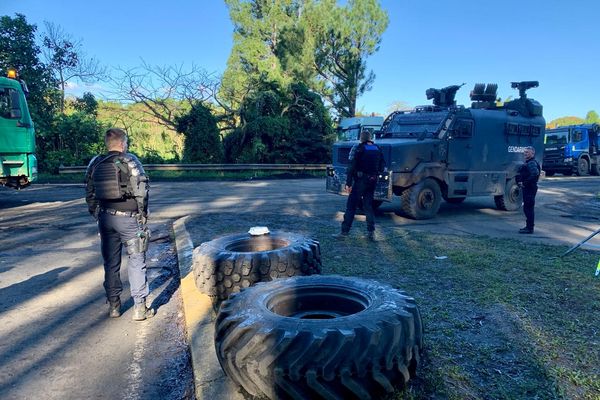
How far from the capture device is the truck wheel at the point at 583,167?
23.5m

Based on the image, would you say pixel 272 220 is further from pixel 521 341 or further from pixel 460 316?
pixel 521 341

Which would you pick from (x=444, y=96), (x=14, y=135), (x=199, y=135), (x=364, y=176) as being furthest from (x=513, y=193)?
(x=199, y=135)

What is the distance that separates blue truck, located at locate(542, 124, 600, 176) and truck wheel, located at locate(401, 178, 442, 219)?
57.6 ft

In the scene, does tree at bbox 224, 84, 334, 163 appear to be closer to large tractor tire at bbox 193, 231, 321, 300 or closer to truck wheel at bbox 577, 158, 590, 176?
truck wheel at bbox 577, 158, 590, 176

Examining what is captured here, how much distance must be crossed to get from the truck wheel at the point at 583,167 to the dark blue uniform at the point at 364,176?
21369mm

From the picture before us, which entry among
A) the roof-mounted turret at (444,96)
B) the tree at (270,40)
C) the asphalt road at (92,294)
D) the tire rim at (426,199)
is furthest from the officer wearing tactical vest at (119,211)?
the tree at (270,40)

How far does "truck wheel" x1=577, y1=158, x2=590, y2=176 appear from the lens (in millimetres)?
23484

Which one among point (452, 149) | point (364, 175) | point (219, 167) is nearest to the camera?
point (364, 175)

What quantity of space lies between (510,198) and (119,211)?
371 inches

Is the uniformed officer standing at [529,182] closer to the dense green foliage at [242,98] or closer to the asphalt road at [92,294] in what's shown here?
the asphalt road at [92,294]

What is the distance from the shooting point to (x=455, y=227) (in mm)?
8242

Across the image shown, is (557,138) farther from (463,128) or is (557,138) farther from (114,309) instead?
(114,309)

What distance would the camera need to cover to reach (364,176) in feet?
22.5

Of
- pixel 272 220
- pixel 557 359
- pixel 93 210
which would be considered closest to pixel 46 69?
pixel 272 220
